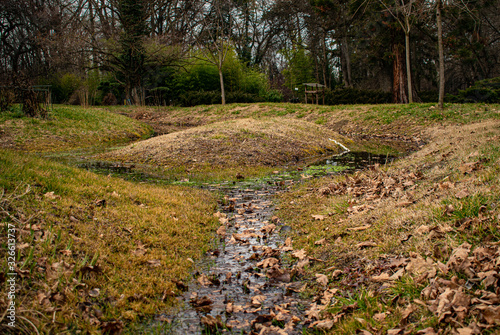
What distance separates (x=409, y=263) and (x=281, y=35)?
45.9 metres

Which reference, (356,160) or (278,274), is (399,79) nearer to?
(356,160)

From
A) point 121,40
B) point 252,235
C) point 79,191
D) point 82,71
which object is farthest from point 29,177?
point 82,71

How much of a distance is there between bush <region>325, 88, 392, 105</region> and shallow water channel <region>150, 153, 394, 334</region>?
72.5ft

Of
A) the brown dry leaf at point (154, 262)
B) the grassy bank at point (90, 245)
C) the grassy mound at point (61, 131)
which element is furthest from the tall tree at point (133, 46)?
the brown dry leaf at point (154, 262)

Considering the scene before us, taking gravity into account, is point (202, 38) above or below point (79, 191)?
above

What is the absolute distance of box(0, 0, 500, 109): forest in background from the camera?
77.0 ft

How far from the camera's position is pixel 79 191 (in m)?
4.72

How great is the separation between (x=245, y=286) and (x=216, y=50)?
34522mm

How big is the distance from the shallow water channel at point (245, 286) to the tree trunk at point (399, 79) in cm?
2131

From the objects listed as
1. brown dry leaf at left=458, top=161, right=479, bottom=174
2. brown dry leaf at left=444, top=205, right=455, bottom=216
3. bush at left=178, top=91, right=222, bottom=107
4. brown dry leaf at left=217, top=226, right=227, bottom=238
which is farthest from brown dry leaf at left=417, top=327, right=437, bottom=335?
bush at left=178, top=91, right=222, bottom=107

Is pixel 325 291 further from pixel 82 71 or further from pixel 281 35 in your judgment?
pixel 281 35

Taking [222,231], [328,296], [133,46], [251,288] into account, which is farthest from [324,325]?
[133,46]

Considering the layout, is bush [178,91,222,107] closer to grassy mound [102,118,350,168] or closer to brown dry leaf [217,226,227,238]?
grassy mound [102,118,350,168]

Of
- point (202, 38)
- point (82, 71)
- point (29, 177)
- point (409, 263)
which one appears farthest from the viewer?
point (202, 38)
